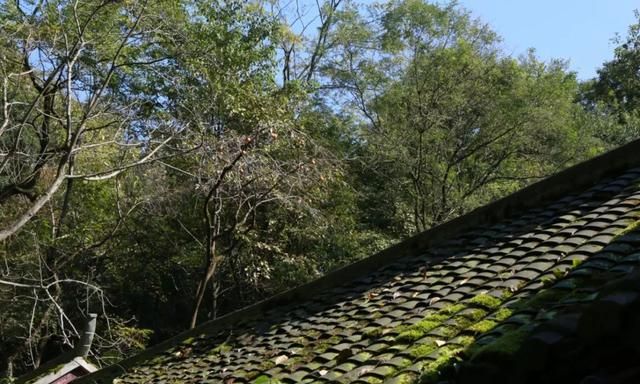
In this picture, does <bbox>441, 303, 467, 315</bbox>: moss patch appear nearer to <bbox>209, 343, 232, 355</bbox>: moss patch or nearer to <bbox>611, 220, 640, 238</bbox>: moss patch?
<bbox>611, 220, 640, 238</bbox>: moss patch

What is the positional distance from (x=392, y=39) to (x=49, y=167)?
12.2m

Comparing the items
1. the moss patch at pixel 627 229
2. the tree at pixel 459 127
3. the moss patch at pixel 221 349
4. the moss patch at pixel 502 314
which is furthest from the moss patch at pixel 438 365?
the tree at pixel 459 127

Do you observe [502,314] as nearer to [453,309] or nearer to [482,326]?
[482,326]

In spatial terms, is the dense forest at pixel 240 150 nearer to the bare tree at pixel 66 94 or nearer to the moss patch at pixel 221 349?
the bare tree at pixel 66 94

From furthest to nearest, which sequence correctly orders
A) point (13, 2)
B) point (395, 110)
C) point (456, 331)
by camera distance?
1. point (395, 110)
2. point (13, 2)
3. point (456, 331)

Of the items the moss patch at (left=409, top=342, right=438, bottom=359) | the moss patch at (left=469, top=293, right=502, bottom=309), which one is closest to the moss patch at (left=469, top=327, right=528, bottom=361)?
the moss patch at (left=409, top=342, right=438, bottom=359)

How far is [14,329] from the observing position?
16328 millimetres

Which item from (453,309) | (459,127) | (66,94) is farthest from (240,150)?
(459,127)

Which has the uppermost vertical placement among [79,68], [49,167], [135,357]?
[79,68]

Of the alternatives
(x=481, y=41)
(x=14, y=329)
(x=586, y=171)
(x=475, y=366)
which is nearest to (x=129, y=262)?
(x=14, y=329)

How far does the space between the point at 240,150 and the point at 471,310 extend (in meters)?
7.00

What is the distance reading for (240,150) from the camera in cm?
1059

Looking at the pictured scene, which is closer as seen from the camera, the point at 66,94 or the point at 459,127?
the point at 66,94

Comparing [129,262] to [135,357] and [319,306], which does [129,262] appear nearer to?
[135,357]
